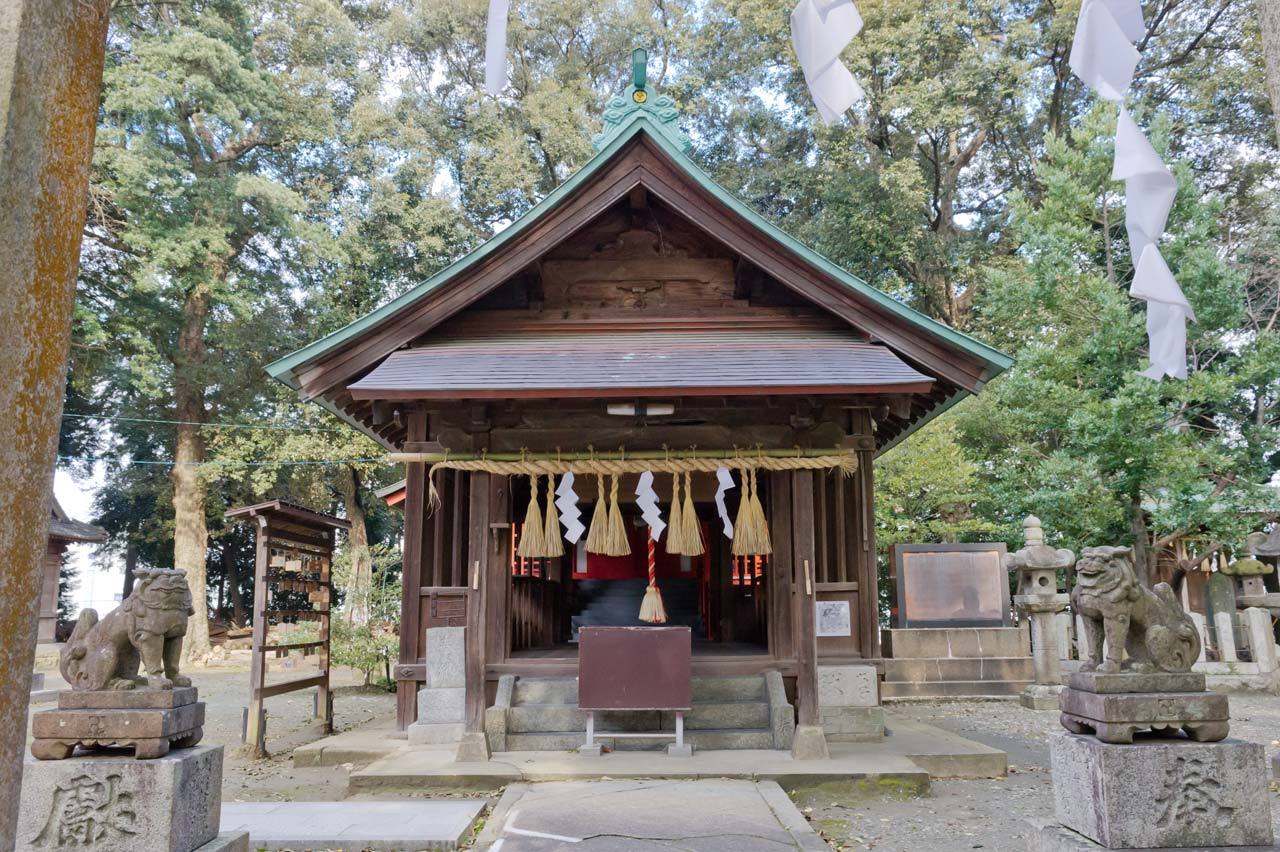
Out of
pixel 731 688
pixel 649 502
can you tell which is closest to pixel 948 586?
pixel 731 688

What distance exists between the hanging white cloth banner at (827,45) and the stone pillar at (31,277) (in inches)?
132

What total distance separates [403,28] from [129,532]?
65.5ft

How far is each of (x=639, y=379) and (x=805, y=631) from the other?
2735 mm

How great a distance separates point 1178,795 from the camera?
149 inches

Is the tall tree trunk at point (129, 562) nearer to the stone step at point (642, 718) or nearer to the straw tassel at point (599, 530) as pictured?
the stone step at point (642, 718)

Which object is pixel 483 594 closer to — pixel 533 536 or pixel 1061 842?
pixel 533 536

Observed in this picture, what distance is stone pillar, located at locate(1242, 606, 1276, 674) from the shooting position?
13.3 meters

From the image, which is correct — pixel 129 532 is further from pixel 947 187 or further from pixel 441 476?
pixel 947 187

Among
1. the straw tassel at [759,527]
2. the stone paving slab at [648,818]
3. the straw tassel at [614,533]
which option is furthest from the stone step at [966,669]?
the stone paving slab at [648,818]

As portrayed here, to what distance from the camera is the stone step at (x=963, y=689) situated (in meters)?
13.1

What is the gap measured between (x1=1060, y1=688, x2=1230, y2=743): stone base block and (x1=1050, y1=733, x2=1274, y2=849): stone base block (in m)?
0.06

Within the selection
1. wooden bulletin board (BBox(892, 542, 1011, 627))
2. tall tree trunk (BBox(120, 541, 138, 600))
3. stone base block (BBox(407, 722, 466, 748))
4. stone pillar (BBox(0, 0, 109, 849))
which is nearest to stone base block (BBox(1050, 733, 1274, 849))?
stone pillar (BBox(0, 0, 109, 849))

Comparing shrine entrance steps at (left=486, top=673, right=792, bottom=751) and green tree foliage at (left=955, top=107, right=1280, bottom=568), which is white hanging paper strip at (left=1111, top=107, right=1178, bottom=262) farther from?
green tree foliage at (left=955, top=107, right=1280, bottom=568)

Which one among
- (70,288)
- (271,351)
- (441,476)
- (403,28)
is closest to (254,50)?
(403,28)
